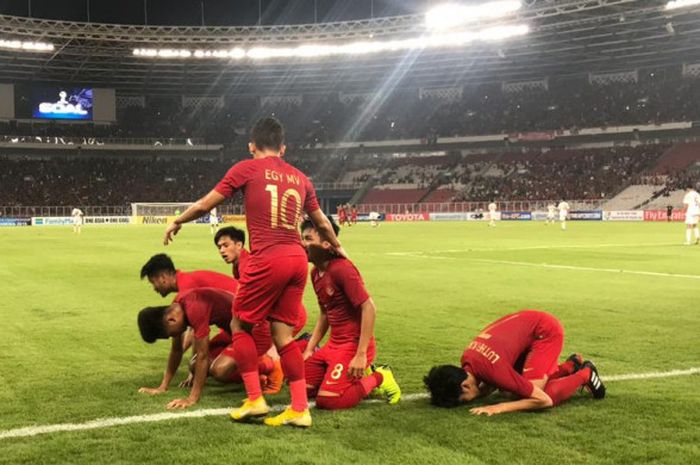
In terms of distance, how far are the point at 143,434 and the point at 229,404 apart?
1031mm

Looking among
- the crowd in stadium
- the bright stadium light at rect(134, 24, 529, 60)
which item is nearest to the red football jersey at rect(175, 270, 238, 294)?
the bright stadium light at rect(134, 24, 529, 60)

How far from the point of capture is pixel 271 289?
5457 millimetres

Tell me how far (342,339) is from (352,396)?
1.85 feet

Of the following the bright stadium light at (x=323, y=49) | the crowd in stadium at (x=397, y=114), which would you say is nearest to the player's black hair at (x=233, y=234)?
the bright stadium light at (x=323, y=49)

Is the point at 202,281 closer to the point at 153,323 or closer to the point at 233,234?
the point at 233,234

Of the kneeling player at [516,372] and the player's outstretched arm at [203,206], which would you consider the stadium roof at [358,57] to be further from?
the player's outstretched arm at [203,206]

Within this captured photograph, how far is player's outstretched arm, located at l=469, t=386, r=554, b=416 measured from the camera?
5605 mm

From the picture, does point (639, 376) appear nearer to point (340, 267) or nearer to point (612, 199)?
point (340, 267)

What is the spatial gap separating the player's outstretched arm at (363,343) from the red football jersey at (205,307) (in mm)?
1260

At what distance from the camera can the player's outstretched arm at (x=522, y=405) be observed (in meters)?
5.61

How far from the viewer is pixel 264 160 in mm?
5516

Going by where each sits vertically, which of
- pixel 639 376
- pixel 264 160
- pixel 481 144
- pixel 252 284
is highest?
pixel 481 144

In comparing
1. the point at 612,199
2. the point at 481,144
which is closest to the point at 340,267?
the point at 612,199

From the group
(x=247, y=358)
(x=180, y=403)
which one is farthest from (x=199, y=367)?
(x=247, y=358)
